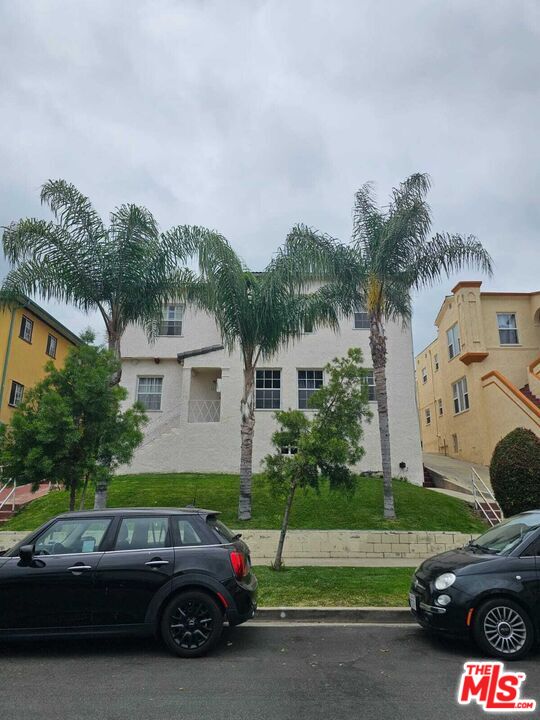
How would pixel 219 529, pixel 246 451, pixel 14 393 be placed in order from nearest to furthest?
pixel 219 529 → pixel 246 451 → pixel 14 393

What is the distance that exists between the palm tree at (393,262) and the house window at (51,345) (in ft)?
58.8

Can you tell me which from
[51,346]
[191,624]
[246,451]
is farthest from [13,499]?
[51,346]

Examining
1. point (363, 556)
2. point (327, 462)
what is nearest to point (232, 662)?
point (327, 462)

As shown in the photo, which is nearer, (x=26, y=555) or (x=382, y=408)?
(x=26, y=555)

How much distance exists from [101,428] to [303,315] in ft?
22.8

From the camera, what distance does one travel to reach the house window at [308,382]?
20.5 meters

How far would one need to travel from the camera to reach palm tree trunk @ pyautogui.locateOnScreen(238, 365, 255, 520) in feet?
43.8

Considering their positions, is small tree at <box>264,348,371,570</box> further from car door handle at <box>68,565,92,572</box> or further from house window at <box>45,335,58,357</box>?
house window at <box>45,335,58,357</box>

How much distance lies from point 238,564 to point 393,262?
11.0 metres

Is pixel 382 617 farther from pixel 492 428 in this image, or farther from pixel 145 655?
pixel 492 428

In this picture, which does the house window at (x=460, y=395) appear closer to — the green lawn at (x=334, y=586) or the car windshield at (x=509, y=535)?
the green lawn at (x=334, y=586)

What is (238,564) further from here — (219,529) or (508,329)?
(508,329)

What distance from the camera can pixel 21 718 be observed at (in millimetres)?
3914

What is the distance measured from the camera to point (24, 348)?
2406 cm
